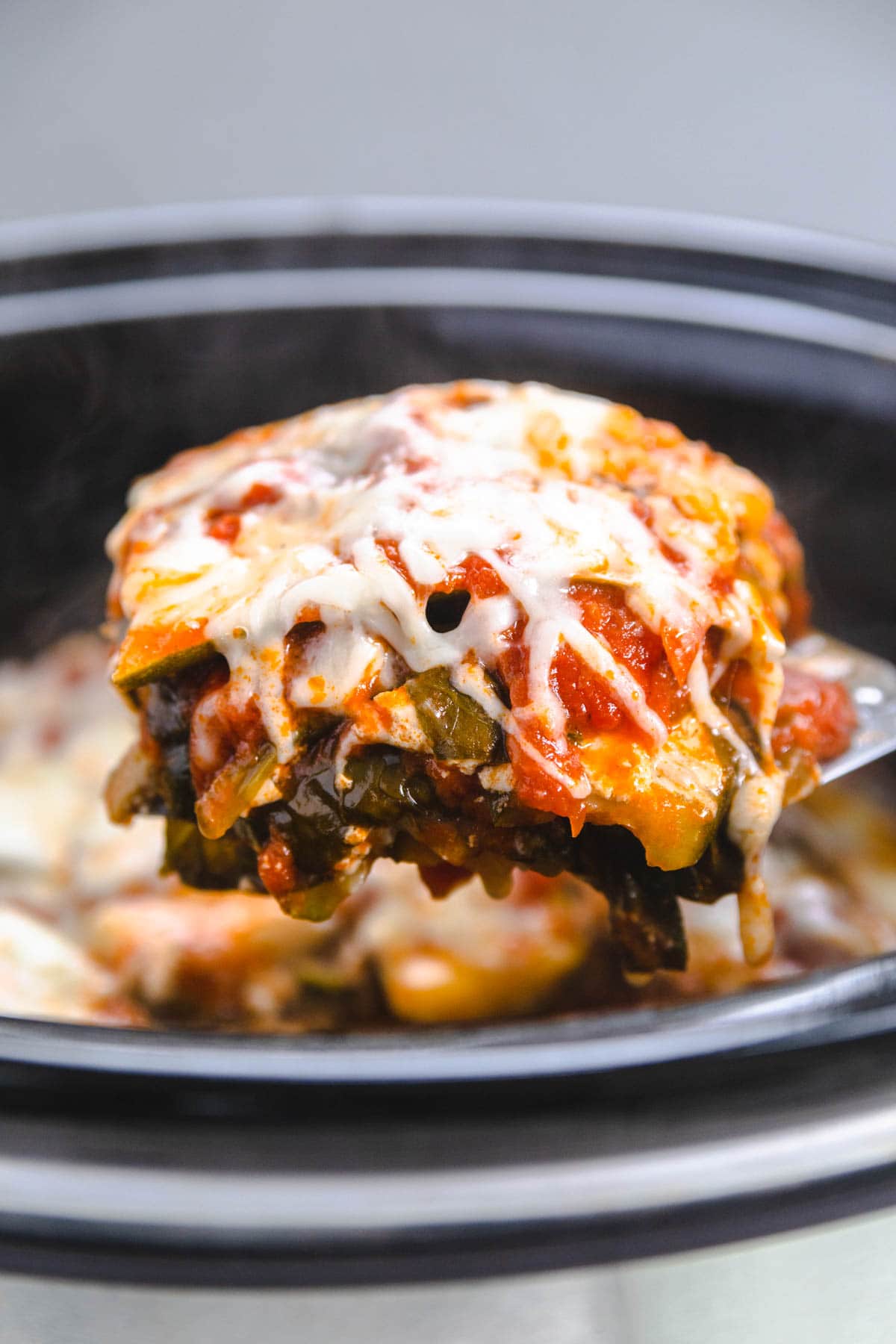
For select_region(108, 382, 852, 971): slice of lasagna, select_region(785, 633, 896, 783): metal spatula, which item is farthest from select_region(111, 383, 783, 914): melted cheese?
select_region(785, 633, 896, 783): metal spatula

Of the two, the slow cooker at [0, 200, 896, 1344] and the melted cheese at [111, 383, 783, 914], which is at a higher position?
the melted cheese at [111, 383, 783, 914]

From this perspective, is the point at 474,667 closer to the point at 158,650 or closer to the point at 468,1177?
the point at 158,650

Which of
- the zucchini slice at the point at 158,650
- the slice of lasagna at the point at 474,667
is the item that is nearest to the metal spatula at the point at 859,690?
the slice of lasagna at the point at 474,667

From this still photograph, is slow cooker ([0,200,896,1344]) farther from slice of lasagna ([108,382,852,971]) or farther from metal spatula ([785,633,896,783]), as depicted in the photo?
metal spatula ([785,633,896,783])

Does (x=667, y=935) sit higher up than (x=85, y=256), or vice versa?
(x=85, y=256)

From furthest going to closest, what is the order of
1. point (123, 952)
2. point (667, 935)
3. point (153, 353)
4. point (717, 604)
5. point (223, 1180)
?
point (153, 353), point (123, 952), point (667, 935), point (717, 604), point (223, 1180)

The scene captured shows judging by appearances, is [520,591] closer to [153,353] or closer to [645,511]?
[645,511]

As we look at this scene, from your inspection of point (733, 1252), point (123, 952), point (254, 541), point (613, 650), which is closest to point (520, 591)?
point (613, 650)

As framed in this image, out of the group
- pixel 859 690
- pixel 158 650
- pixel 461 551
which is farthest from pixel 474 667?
pixel 859 690
